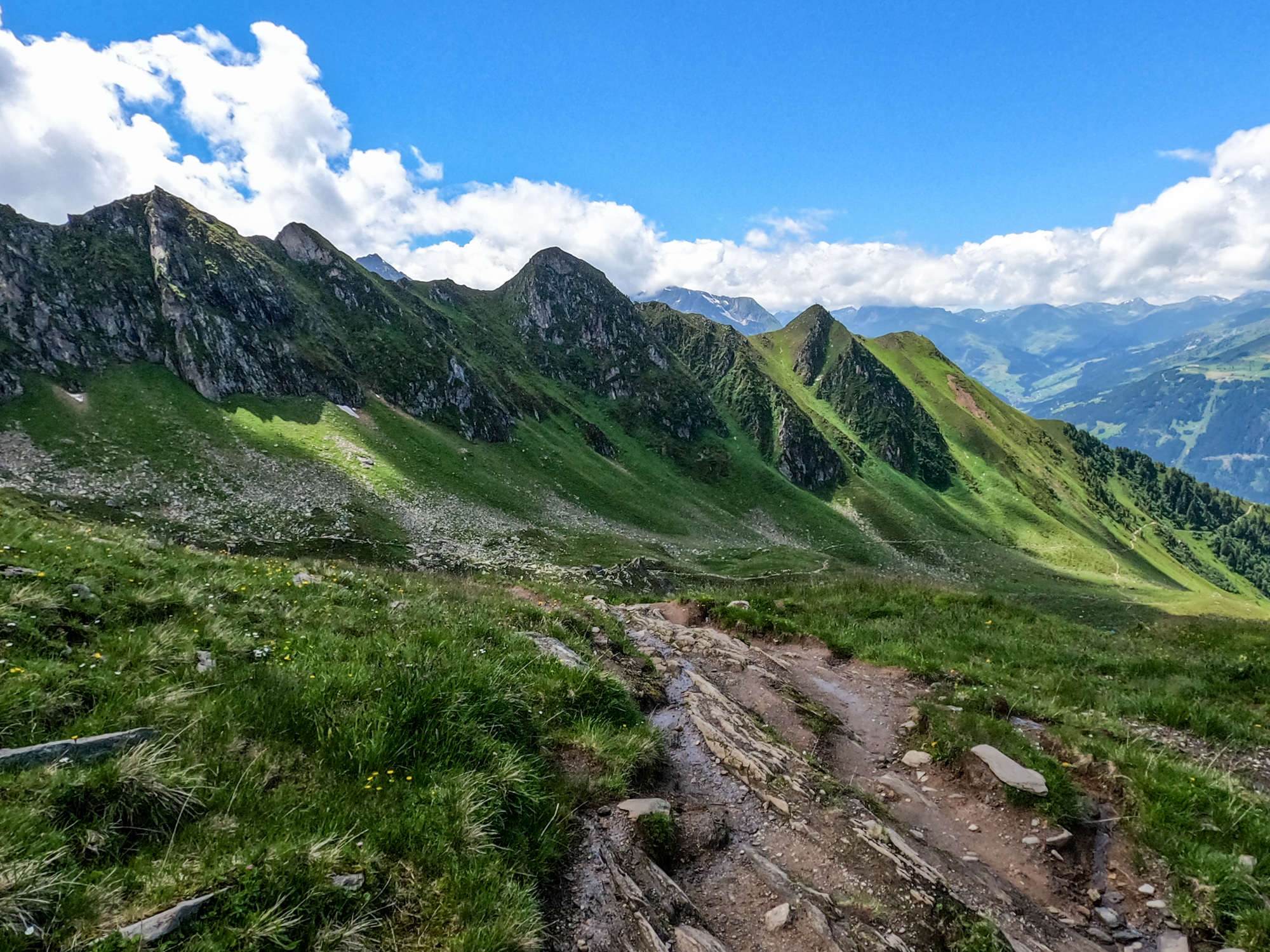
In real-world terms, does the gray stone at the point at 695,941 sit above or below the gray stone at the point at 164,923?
below

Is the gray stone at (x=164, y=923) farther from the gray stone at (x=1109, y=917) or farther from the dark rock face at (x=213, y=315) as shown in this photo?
the dark rock face at (x=213, y=315)

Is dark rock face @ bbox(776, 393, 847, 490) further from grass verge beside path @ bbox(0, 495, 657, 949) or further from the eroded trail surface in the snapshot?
grass verge beside path @ bbox(0, 495, 657, 949)

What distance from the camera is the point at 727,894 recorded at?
6.12 meters

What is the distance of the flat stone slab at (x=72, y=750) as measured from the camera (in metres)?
4.58

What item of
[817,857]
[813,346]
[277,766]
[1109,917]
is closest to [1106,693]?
[1109,917]

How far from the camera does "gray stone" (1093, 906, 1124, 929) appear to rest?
718 cm

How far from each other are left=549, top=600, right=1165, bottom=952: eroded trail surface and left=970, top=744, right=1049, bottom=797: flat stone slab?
0.63ft

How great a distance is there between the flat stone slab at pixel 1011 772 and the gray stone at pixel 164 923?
35.3ft

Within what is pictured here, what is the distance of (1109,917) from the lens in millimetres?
7219

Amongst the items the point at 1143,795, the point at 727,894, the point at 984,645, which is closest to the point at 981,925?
the point at 727,894

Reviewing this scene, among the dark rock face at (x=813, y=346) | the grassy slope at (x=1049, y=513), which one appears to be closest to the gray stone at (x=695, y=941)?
the grassy slope at (x=1049, y=513)

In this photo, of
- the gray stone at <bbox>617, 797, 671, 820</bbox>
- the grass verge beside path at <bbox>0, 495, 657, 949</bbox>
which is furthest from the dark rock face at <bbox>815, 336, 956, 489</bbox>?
the grass verge beside path at <bbox>0, 495, 657, 949</bbox>

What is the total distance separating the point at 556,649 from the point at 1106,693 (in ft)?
43.8

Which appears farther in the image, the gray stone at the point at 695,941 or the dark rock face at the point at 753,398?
the dark rock face at the point at 753,398
